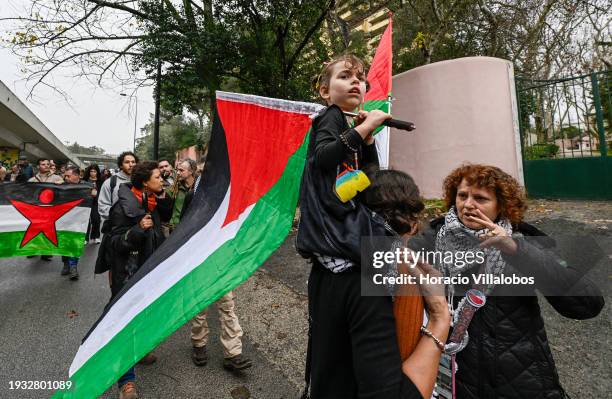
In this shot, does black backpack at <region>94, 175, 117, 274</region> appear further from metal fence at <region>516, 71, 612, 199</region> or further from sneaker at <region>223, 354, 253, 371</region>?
metal fence at <region>516, 71, 612, 199</region>

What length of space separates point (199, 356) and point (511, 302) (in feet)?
9.06

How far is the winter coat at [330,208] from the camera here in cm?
109

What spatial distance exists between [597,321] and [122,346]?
4.05 m

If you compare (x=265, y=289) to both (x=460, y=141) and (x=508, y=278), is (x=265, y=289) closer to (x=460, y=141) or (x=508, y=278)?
(x=508, y=278)

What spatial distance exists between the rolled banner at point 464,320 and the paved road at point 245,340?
170 cm

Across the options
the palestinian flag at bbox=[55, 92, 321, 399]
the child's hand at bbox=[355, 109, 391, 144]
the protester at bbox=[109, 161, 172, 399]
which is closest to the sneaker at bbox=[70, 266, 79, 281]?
the protester at bbox=[109, 161, 172, 399]

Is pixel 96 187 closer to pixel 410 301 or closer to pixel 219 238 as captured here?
pixel 219 238

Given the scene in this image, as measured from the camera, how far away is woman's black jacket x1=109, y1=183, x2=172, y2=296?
3.02 metres

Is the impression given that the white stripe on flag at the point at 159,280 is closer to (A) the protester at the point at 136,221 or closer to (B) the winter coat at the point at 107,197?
(A) the protester at the point at 136,221

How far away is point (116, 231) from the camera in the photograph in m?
3.15

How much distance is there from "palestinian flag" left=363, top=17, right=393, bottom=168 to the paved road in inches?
80.6

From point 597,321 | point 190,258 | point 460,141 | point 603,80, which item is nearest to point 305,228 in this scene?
point 190,258

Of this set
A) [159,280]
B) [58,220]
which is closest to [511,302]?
[159,280]

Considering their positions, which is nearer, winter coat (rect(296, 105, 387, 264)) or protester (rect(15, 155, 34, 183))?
winter coat (rect(296, 105, 387, 264))
